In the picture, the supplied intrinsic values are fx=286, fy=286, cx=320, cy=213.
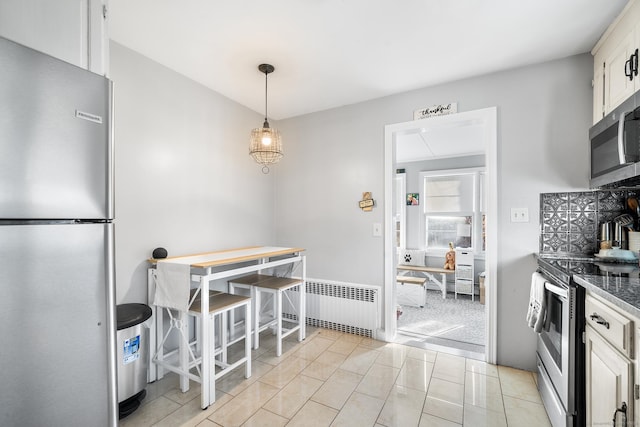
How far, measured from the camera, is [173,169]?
7.63ft

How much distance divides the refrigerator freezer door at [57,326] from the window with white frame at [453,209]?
5082 millimetres

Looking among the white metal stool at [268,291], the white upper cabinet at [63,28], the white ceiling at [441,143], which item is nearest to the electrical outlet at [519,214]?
the white ceiling at [441,143]

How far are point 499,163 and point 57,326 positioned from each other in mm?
2755

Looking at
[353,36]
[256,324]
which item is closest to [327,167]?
[353,36]

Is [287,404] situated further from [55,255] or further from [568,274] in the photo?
[568,274]

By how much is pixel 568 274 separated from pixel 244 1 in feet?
7.32

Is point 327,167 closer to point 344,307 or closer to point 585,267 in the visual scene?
point 344,307

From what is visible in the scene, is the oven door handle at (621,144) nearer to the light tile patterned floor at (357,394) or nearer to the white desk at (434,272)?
the light tile patterned floor at (357,394)

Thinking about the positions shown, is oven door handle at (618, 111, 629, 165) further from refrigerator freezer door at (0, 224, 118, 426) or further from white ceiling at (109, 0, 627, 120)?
refrigerator freezer door at (0, 224, 118, 426)

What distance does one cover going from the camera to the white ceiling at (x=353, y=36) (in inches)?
64.2

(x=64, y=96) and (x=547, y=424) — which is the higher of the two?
(x=64, y=96)

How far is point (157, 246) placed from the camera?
2.20 m

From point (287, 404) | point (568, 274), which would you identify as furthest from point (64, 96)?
point (568, 274)

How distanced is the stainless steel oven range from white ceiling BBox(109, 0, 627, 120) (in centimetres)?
147
